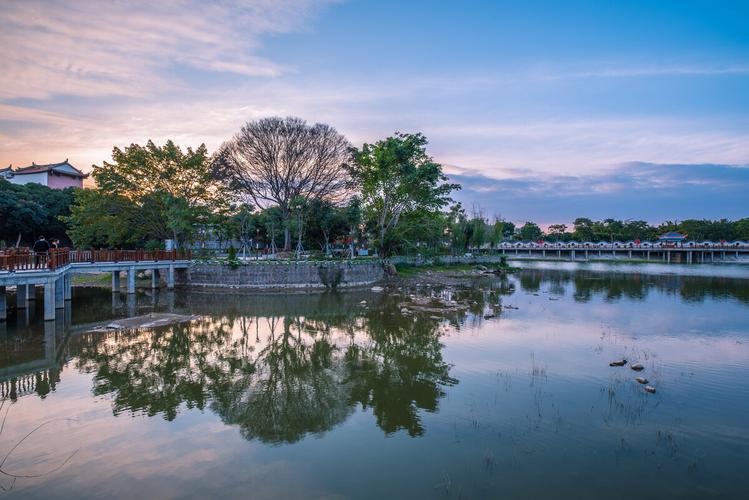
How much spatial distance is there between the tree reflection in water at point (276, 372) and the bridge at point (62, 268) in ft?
14.0

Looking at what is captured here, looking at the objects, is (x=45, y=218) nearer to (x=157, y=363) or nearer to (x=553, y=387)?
(x=157, y=363)

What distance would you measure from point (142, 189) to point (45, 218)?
2193 centimetres

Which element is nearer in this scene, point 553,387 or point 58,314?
point 553,387

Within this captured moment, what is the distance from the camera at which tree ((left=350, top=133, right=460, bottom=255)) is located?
42.0m

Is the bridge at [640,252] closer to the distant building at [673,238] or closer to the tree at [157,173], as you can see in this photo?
the distant building at [673,238]

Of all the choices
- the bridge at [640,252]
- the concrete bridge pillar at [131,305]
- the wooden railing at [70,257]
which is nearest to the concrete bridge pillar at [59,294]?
the wooden railing at [70,257]

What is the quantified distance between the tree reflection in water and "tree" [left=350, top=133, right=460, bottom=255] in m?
24.3

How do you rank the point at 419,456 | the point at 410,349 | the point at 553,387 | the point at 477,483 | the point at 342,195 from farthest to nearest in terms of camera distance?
the point at 342,195 → the point at 410,349 → the point at 553,387 → the point at 419,456 → the point at 477,483

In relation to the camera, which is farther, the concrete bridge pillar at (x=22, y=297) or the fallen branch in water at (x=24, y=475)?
the concrete bridge pillar at (x=22, y=297)

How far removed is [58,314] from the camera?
21203mm

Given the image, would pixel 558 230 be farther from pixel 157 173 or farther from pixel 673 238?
A: pixel 157 173

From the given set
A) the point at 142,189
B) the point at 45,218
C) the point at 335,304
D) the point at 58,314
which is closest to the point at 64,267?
the point at 58,314

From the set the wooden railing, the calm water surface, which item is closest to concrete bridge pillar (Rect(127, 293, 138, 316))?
the wooden railing

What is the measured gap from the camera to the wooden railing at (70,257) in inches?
712
